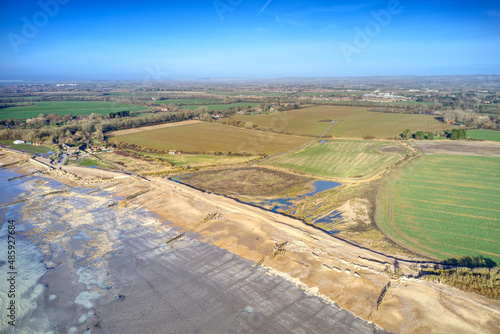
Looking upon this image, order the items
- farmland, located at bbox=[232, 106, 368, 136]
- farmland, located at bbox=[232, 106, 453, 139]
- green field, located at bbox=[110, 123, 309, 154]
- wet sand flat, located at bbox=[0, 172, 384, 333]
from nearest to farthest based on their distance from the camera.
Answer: wet sand flat, located at bbox=[0, 172, 384, 333], green field, located at bbox=[110, 123, 309, 154], farmland, located at bbox=[232, 106, 453, 139], farmland, located at bbox=[232, 106, 368, 136]

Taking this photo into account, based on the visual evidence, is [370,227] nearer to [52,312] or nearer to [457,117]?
[52,312]

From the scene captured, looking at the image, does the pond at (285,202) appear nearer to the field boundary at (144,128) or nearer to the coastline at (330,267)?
the coastline at (330,267)

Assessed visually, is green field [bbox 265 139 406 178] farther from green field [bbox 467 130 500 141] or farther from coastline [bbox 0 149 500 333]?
green field [bbox 467 130 500 141]

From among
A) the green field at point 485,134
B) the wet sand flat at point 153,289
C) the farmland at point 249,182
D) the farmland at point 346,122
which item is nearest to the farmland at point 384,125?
the farmland at point 346,122

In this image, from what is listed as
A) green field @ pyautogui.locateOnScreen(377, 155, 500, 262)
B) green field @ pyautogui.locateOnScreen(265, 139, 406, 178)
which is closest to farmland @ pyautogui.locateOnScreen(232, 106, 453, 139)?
green field @ pyautogui.locateOnScreen(265, 139, 406, 178)

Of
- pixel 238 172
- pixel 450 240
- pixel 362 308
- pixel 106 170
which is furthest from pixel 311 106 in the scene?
pixel 362 308

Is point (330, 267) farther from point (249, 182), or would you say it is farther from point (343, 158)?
point (343, 158)
